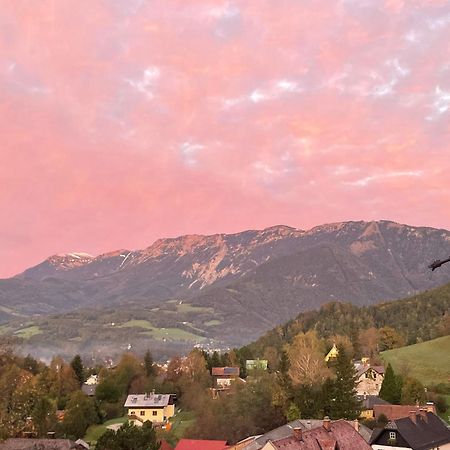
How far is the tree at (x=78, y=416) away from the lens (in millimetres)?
107875

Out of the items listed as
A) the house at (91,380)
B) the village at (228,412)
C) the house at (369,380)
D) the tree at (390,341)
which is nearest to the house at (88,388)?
the village at (228,412)

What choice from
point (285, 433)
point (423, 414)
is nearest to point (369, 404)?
point (423, 414)

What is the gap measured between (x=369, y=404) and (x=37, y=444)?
5029cm

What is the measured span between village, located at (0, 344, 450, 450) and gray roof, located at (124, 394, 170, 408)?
201mm

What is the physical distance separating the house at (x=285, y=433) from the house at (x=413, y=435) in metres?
2.14

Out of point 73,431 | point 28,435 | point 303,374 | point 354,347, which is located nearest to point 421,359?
point 354,347

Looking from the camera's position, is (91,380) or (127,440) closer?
(127,440)

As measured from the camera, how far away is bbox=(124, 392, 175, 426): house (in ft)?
403

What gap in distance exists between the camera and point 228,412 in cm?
9094

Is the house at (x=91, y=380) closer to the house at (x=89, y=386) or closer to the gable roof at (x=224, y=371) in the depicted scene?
the house at (x=89, y=386)

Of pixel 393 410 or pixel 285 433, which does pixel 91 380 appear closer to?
pixel 393 410

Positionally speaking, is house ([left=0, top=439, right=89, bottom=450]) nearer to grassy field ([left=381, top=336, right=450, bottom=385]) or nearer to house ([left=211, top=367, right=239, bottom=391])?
house ([left=211, top=367, right=239, bottom=391])

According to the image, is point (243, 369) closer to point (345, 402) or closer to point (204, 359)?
point (204, 359)

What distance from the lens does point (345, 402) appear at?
271 ft
